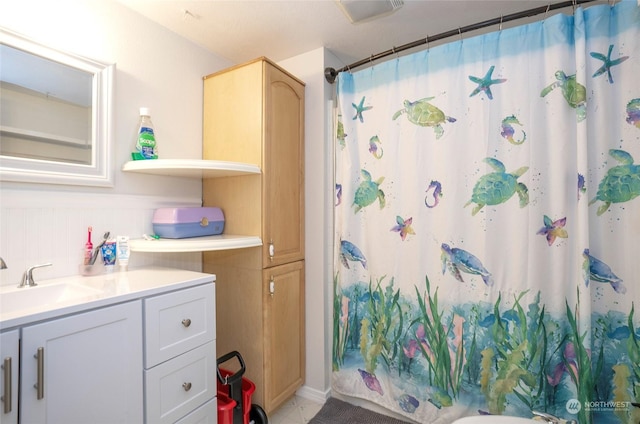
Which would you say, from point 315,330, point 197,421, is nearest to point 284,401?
point 315,330

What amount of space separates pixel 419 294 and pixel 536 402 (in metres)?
0.63

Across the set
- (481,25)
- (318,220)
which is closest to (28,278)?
(318,220)

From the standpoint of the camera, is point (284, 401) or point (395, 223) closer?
point (395, 223)

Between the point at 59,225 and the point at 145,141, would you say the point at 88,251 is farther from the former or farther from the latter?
the point at 145,141

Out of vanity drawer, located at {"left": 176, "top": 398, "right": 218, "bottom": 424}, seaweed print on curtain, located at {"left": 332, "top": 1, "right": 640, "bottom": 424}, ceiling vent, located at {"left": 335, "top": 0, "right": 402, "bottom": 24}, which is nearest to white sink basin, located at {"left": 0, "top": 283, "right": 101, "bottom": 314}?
vanity drawer, located at {"left": 176, "top": 398, "right": 218, "bottom": 424}

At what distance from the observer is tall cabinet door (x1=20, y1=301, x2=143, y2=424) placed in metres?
0.79

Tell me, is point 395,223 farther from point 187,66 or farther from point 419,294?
point 187,66

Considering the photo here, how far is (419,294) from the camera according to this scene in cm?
151

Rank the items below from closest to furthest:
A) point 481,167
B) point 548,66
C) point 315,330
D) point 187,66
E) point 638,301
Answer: point 638,301
point 548,66
point 481,167
point 187,66
point 315,330

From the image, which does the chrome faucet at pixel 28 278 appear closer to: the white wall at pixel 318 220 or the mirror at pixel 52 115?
the mirror at pixel 52 115

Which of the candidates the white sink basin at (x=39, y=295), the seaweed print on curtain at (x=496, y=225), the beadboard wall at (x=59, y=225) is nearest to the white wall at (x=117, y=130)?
the beadboard wall at (x=59, y=225)

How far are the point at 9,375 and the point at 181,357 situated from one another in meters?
0.49

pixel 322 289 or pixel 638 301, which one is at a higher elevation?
pixel 638 301

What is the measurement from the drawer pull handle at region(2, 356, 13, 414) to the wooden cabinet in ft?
3.05
